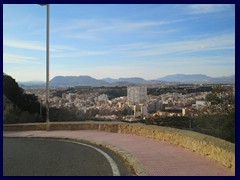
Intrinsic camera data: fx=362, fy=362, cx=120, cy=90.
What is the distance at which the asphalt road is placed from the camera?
7141 millimetres

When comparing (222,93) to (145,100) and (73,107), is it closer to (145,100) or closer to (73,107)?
(145,100)

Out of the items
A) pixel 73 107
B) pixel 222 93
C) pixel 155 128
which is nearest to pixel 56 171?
pixel 155 128

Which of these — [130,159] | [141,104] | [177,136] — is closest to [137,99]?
[141,104]

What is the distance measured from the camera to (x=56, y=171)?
7.22 meters

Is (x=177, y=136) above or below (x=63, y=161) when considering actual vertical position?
above

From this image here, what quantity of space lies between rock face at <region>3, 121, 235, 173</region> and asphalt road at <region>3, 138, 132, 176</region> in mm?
1823

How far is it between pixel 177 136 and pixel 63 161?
331 cm

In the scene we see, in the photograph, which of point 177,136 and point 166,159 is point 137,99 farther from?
point 166,159

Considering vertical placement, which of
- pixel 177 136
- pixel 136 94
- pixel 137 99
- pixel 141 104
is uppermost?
pixel 136 94

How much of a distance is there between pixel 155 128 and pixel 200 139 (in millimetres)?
3088

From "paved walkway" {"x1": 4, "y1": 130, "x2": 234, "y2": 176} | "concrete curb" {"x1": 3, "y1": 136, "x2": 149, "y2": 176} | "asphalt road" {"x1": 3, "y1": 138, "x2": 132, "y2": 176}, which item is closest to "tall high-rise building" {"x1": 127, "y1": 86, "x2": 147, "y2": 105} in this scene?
"paved walkway" {"x1": 4, "y1": 130, "x2": 234, "y2": 176}

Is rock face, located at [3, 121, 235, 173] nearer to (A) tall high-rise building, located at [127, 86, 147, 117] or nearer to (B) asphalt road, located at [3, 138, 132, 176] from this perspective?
(B) asphalt road, located at [3, 138, 132, 176]

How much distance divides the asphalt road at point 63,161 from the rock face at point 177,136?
182cm

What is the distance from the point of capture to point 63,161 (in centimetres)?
836
